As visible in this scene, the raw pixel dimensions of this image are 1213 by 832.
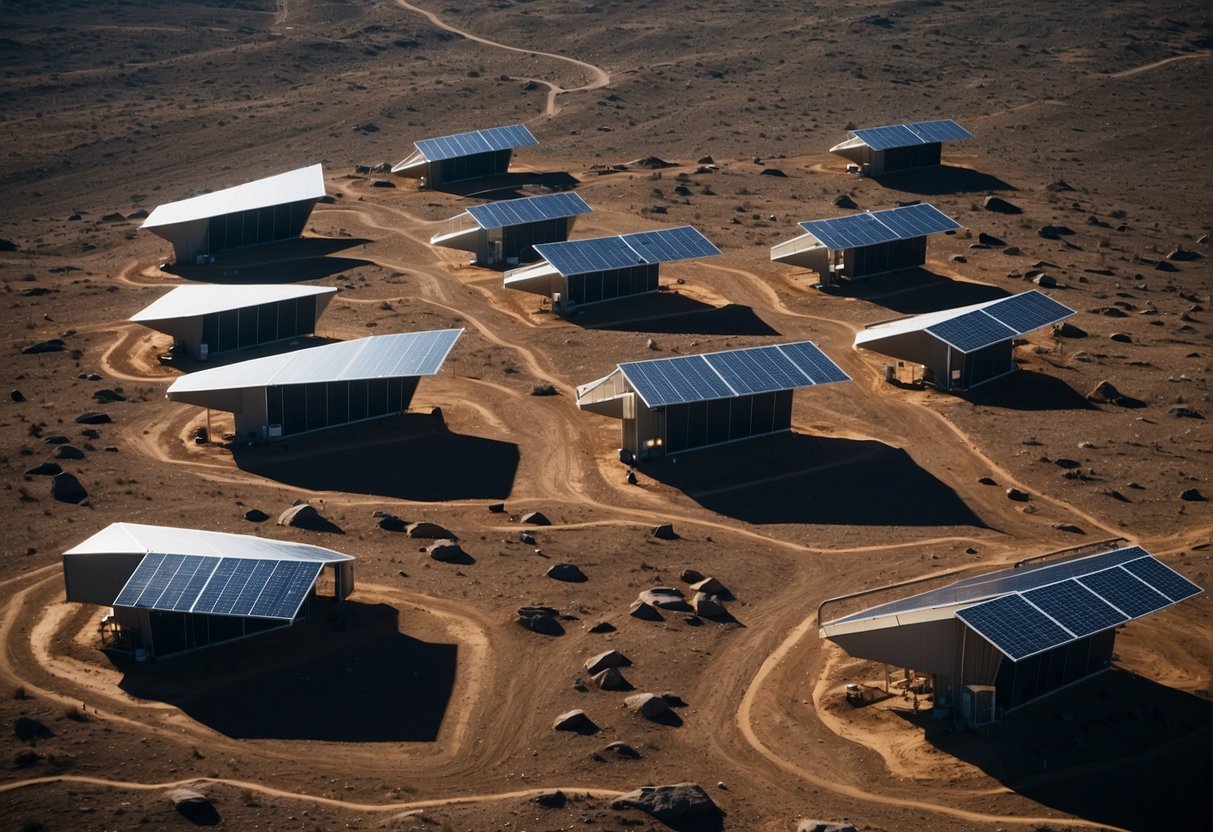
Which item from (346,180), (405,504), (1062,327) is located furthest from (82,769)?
(346,180)

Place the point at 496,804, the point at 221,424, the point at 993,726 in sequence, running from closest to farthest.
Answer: the point at 496,804 → the point at 993,726 → the point at 221,424

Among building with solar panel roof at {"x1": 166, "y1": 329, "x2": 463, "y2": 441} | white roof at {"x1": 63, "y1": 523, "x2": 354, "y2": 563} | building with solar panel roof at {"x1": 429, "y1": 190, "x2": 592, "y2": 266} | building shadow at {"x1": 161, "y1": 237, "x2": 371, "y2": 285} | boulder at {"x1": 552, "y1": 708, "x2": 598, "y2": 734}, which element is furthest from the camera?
building with solar panel roof at {"x1": 429, "y1": 190, "x2": 592, "y2": 266}

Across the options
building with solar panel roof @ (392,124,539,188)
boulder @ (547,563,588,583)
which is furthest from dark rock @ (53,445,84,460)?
building with solar panel roof @ (392,124,539,188)

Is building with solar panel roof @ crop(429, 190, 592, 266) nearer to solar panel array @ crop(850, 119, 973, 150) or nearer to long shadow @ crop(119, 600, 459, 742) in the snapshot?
solar panel array @ crop(850, 119, 973, 150)

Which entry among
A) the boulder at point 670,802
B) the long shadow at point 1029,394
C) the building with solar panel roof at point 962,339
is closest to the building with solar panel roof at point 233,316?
the building with solar panel roof at point 962,339

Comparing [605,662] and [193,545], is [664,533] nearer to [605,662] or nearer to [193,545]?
[605,662]

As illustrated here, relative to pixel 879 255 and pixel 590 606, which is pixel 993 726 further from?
pixel 879 255

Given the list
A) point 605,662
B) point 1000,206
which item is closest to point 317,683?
point 605,662
